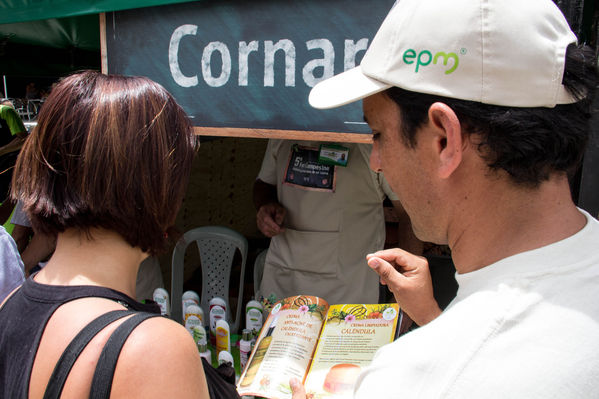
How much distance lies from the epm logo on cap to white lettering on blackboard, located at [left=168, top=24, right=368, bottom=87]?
0.77 meters

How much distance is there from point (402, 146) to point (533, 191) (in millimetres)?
244

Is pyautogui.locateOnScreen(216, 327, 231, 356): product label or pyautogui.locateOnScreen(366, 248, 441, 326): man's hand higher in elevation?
pyautogui.locateOnScreen(366, 248, 441, 326): man's hand

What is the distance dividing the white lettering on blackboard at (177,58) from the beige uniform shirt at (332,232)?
726 millimetres

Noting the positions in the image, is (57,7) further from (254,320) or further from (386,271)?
(386,271)

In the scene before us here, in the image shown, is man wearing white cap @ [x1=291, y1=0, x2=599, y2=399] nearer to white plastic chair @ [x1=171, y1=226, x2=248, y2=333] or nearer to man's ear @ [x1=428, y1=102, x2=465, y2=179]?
man's ear @ [x1=428, y1=102, x2=465, y2=179]

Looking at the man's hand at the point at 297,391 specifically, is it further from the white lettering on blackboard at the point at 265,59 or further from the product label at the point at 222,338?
the white lettering on blackboard at the point at 265,59

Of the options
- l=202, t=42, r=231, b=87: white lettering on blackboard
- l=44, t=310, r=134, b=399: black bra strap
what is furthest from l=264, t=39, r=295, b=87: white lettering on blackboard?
l=44, t=310, r=134, b=399: black bra strap

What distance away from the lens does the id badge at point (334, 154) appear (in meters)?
2.28

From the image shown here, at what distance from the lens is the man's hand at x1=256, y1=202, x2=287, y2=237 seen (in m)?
2.37

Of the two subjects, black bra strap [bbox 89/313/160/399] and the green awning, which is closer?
black bra strap [bbox 89/313/160/399]

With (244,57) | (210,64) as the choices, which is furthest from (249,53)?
(210,64)

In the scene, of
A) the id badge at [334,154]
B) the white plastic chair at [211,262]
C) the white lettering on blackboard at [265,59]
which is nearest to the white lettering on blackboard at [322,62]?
the white lettering on blackboard at [265,59]

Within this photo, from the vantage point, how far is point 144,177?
2.98 ft

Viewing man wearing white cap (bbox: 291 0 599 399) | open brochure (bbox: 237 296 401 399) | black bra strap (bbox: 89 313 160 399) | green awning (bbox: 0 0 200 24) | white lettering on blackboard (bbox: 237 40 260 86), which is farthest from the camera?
green awning (bbox: 0 0 200 24)
